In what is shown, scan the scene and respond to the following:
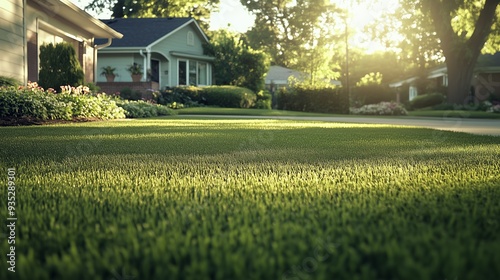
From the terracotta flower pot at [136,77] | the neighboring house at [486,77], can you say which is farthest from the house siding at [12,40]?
the neighboring house at [486,77]

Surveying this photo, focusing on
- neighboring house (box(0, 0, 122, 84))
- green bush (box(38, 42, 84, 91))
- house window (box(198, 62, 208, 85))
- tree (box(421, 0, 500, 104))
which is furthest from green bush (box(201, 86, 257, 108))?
green bush (box(38, 42, 84, 91))

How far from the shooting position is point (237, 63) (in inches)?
1393

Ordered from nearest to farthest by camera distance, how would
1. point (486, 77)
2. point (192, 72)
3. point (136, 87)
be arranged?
point (136, 87) < point (192, 72) < point (486, 77)

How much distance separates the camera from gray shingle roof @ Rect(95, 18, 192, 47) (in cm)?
3058

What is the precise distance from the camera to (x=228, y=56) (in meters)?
35.7

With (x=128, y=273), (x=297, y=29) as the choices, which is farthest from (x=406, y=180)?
(x=297, y=29)

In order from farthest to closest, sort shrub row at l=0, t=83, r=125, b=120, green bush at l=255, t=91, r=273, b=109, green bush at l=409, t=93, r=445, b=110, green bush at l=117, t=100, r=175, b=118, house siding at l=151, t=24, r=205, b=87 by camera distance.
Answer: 1. green bush at l=409, t=93, r=445, b=110
2. house siding at l=151, t=24, r=205, b=87
3. green bush at l=255, t=91, r=273, b=109
4. green bush at l=117, t=100, r=175, b=118
5. shrub row at l=0, t=83, r=125, b=120

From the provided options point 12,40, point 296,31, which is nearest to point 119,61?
point 12,40

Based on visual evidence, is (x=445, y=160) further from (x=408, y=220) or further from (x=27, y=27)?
(x=27, y=27)

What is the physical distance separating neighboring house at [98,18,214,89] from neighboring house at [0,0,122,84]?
822cm

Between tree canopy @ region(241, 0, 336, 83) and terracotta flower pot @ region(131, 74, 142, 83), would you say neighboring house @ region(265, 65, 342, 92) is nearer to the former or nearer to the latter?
tree canopy @ region(241, 0, 336, 83)

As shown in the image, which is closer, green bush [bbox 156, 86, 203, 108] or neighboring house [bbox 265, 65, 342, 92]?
green bush [bbox 156, 86, 203, 108]

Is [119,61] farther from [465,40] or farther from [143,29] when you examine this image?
[465,40]

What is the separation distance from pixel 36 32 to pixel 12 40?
2518mm
